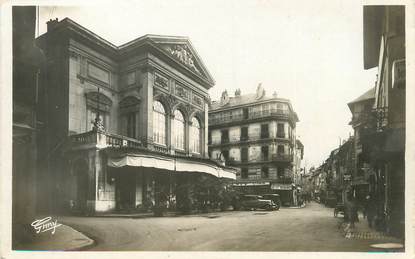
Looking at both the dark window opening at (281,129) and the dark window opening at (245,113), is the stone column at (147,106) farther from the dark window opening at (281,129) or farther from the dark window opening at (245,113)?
the dark window opening at (281,129)

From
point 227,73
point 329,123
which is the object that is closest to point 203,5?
point 227,73

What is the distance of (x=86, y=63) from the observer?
441 inches

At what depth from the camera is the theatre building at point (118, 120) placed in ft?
29.8

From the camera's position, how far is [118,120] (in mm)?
A: 12086

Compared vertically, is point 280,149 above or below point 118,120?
below

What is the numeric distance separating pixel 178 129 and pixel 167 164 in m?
3.17

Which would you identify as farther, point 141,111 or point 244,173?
point 244,173

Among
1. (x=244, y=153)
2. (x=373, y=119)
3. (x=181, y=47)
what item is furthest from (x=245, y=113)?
(x=373, y=119)

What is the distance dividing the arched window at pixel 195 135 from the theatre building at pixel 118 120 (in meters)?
0.17

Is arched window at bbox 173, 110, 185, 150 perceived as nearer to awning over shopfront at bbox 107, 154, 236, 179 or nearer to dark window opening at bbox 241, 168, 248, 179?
awning over shopfront at bbox 107, 154, 236, 179

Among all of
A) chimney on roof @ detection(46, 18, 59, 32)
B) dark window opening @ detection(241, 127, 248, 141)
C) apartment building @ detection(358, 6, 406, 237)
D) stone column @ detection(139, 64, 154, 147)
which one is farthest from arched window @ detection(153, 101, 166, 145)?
apartment building @ detection(358, 6, 406, 237)

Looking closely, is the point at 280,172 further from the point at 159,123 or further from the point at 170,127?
the point at 159,123

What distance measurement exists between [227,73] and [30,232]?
16.8ft

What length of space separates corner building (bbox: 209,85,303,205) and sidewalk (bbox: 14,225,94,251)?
5247 millimetres
